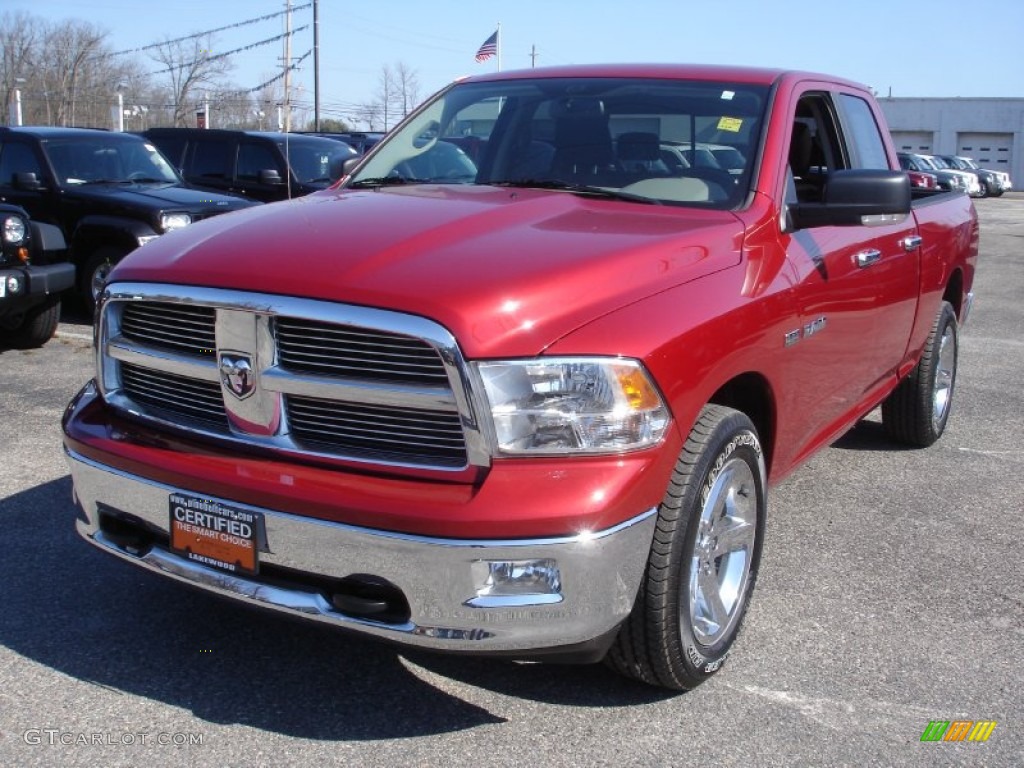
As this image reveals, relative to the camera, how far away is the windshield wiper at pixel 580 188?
3876mm

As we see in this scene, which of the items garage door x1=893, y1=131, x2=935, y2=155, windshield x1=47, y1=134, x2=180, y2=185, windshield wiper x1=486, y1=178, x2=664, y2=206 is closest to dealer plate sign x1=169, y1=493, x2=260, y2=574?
windshield wiper x1=486, y1=178, x2=664, y2=206

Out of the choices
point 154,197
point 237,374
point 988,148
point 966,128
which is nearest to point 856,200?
point 237,374

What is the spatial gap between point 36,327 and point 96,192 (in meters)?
2.07

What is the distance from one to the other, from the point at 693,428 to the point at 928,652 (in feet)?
4.10

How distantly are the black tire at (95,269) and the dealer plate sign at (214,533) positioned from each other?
691 cm

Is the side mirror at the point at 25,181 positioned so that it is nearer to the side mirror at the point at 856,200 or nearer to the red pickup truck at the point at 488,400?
the red pickup truck at the point at 488,400

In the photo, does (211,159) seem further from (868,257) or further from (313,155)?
(868,257)

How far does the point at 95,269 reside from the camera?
375 inches

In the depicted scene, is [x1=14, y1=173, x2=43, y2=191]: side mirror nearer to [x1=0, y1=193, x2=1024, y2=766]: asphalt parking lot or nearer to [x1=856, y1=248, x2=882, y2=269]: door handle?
[x1=0, y1=193, x2=1024, y2=766]: asphalt parking lot

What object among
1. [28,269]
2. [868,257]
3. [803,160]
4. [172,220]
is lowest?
[28,269]

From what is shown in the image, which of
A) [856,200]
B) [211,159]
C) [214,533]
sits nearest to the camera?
[214,533]

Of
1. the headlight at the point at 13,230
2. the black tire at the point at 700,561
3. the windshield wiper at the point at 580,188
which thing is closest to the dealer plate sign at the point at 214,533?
the black tire at the point at 700,561

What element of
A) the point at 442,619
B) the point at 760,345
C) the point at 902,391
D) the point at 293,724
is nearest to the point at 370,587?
the point at 442,619

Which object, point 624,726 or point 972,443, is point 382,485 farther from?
point 972,443
